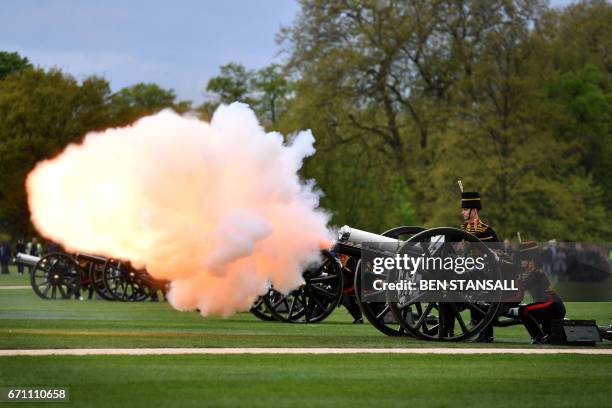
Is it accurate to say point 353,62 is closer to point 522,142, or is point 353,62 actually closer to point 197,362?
point 522,142

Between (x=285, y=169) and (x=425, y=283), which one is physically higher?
(x=285, y=169)

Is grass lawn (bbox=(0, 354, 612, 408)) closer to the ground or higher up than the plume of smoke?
closer to the ground

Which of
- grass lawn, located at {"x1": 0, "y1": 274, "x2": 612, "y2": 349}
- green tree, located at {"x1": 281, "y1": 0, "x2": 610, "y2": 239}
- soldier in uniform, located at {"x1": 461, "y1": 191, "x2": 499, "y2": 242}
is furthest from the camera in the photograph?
green tree, located at {"x1": 281, "y1": 0, "x2": 610, "y2": 239}

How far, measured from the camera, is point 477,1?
54656 mm


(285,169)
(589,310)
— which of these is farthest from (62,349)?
(589,310)

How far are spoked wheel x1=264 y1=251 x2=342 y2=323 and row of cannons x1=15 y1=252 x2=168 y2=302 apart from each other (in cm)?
933

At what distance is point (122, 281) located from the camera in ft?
107

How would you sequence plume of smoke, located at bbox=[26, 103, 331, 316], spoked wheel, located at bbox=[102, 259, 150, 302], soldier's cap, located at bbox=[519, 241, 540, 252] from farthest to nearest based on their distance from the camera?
spoked wheel, located at bbox=[102, 259, 150, 302], plume of smoke, located at bbox=[26, 103, 331, 316], soldier's cap, located at bbox=[519, 241, 540, 252]

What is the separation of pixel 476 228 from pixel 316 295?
4867 millimetres

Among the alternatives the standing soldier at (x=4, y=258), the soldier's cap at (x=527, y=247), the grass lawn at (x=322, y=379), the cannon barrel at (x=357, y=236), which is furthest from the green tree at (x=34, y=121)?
the grass lawn at (x=322, y=379)

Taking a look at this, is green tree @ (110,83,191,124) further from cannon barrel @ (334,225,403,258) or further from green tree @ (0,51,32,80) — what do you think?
cannon barrel @ (334,225,403,258)

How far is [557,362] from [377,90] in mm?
42044

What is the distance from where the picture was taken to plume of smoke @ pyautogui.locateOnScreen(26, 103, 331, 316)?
2008 cm

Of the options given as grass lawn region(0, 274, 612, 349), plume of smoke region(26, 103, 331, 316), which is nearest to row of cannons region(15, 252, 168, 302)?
grass lawn region(0, 274, 612, 349)
